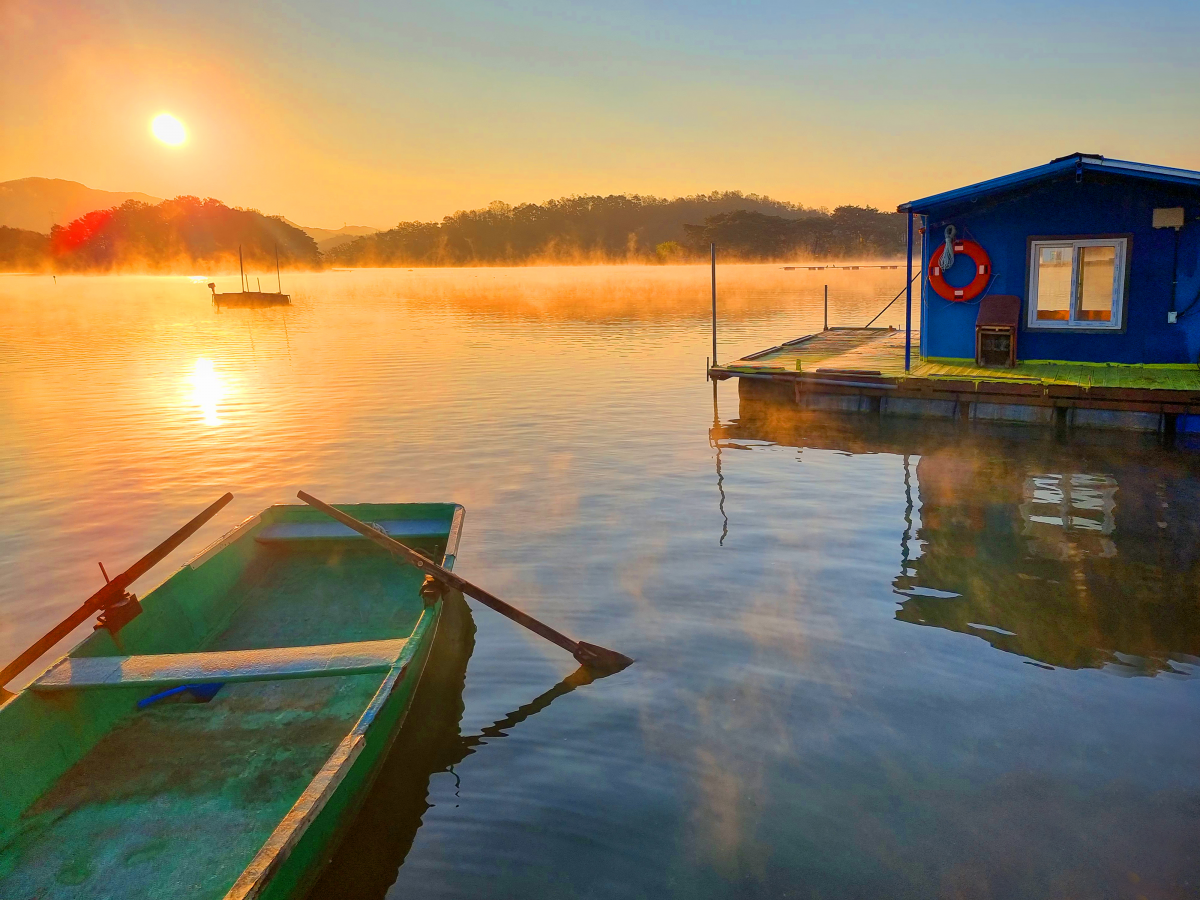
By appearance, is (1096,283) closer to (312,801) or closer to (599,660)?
(599,660)

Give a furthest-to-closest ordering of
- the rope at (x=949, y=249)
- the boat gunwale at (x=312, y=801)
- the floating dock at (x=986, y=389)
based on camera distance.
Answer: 1. the rope at (x=949, y=249)
2. the floating dock at (x=986, y=389)
3. the boat gunwale at (x=312, y=801)

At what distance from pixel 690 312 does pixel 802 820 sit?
167 ft

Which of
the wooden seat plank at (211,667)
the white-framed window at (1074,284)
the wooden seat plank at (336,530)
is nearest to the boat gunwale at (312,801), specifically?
the wooden seat plank at (211,667)

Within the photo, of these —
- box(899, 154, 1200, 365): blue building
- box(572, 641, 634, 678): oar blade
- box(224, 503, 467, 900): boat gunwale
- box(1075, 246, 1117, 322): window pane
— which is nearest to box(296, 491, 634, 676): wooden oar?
box(572, 641, 634, 678): oar blade

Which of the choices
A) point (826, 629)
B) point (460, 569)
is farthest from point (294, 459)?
point (826, 629)

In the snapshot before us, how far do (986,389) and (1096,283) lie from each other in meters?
4.29

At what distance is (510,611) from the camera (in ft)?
25.0

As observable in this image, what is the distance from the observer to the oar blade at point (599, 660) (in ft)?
25.5

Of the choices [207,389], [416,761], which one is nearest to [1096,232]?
[416,761]

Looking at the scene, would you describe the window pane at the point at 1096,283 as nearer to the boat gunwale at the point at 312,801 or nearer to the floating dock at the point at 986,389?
the floating dock at the point at 986,389

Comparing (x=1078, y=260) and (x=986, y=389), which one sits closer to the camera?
(x=986, y=389)

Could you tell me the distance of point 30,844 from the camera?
16.4 ft

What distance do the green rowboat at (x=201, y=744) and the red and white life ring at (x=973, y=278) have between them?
1523 cm

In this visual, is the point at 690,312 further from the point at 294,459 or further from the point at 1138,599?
the point at 1138,599
